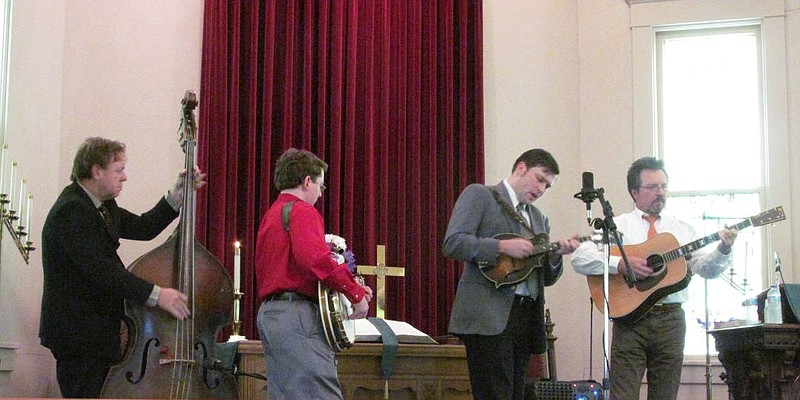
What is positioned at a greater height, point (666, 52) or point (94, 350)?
point (666, 52)

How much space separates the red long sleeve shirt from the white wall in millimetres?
1739

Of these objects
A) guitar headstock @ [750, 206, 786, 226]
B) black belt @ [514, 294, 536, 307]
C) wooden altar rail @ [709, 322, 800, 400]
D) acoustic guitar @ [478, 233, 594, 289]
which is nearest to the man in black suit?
acoustic guitar @ [478, 233, 594, 289]

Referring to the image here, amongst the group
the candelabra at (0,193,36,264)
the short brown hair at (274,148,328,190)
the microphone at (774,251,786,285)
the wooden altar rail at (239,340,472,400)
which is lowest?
the wooden altar rail at (239,340,472,400)

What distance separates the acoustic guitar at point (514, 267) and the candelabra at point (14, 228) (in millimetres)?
2216

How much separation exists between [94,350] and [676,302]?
260cm

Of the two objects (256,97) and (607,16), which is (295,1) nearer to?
(256,97)

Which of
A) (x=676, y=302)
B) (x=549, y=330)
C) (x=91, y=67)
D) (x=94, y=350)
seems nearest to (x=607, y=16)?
(x=549, y=330)

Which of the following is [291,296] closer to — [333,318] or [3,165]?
[333,318]

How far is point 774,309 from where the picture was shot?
5715mm

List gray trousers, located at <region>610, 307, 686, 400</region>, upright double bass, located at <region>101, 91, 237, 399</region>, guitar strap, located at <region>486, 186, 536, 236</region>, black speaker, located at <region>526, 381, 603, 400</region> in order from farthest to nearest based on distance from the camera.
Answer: black speaker, located at <region>526, 381, 603, 400</region> < gray trousers, located at <region>610, 307, 686, 400</region> < guitar strap, located at <region>486, 186, 536, 236</region> < upright double bass, located at <region>101, 91, 237, 399</region>

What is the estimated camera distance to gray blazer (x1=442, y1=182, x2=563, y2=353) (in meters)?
4.32

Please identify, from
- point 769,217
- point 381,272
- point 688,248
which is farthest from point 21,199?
point 769,217

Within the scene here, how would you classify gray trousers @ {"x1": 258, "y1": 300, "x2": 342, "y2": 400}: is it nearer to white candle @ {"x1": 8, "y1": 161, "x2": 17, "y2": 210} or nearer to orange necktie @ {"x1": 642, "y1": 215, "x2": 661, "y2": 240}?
white candle @ {"x1": 8, "y1": 161, "x2": 17, "y2": 210}

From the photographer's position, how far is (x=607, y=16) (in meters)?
7.24
